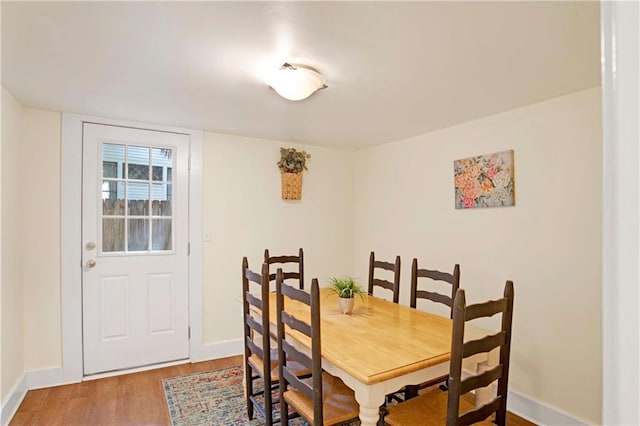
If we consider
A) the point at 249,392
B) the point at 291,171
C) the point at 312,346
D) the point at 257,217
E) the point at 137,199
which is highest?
the point at 291,171

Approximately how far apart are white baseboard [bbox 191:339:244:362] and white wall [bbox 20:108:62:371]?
1134 millimetres

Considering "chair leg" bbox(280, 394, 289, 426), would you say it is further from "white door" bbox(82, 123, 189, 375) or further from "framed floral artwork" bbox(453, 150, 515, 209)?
"framed floral artwork" bbox(453, 150, 515, 209)

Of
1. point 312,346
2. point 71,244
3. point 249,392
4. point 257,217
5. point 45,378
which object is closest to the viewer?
point 312,346

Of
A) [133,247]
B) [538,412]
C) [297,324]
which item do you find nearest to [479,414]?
[297,324]

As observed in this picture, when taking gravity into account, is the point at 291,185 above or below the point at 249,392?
above

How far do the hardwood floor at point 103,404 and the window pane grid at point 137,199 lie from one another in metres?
1.09

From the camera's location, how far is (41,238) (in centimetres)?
287

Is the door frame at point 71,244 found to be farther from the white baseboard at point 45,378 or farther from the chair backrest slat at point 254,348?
the chair backrest slat at point 254,348

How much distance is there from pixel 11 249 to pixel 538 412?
151 inches

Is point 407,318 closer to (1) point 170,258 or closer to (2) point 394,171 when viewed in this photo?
(2) point 394,171

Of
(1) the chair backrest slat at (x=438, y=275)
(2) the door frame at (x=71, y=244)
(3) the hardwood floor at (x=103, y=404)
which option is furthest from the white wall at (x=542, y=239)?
(2) the door frame at (x=71, y=244)

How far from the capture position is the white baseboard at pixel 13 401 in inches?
91.0

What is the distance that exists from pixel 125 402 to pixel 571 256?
3.26m

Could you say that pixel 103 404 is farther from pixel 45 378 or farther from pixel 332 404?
pixel 332 404
